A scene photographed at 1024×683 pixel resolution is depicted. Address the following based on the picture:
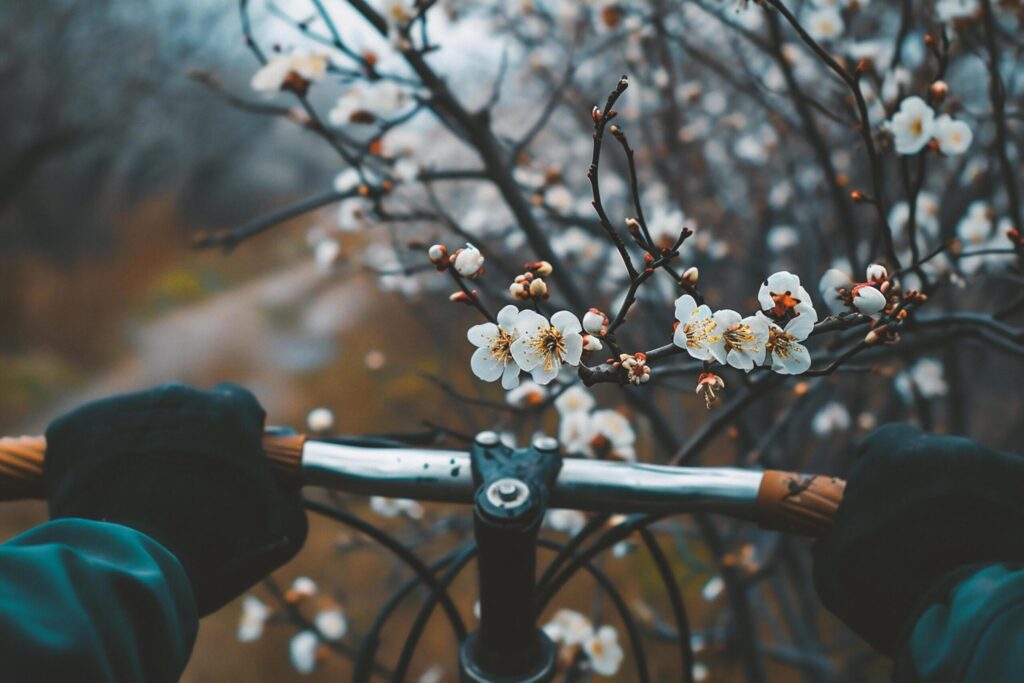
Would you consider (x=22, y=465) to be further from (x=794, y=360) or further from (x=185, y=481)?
(x=794, y=360)

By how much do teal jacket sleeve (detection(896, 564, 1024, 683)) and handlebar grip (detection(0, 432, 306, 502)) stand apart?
0.41 m

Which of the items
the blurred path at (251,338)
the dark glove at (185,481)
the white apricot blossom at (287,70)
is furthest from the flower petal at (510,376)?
the blurred path at (251,338)

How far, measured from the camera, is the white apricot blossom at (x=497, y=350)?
407 mm

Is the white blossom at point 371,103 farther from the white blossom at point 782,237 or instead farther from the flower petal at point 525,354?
the white blossom at point 782,237

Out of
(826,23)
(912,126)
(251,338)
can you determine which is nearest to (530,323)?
(912,126)

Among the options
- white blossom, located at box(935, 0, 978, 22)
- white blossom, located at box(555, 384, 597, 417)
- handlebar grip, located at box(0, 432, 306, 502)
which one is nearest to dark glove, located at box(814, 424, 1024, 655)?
handlebar grip, located at box(0, 432, 306, 502)

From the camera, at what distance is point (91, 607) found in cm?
36

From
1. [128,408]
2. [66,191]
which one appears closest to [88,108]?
[66,191]

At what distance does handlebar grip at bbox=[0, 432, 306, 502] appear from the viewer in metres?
0.53

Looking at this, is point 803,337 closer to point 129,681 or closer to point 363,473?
point 363,473

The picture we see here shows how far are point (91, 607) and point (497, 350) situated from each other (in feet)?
0.81

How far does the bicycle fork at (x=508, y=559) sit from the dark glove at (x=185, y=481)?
15 centimetres

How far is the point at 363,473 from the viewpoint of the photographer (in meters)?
0.51

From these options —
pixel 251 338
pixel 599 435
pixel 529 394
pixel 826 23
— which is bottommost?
pixel 599 435
